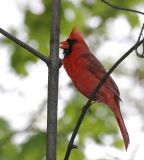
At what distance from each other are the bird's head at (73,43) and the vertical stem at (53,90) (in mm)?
1298

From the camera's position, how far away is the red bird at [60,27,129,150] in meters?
3.29

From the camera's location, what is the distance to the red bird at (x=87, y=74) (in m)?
3.29

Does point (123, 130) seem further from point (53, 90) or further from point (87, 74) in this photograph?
point (53, 90)

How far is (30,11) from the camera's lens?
4.61 m

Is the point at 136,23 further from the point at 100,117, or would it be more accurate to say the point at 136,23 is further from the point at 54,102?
the point at 54,102

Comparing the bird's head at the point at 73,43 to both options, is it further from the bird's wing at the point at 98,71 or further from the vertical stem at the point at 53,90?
the vertical stem at the point at 53,90

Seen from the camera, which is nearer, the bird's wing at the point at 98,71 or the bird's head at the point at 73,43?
the bird's wing at the point at 98,71

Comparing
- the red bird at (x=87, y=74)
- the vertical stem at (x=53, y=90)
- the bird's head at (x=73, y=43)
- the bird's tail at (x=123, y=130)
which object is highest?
the bird's head at (x=73, y=43)

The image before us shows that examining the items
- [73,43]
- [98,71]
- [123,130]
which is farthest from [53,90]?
[73,43]

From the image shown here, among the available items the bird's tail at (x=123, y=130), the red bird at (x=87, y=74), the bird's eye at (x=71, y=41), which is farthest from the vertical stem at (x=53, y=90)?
the bird's eye at (x=71, y=41)

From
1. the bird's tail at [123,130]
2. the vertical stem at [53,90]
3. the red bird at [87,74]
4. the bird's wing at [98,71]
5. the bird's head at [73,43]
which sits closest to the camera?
the vertical stem at [53,90]

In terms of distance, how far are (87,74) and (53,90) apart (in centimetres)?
133

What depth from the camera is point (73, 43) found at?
143 inches

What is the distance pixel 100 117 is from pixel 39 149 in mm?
747
